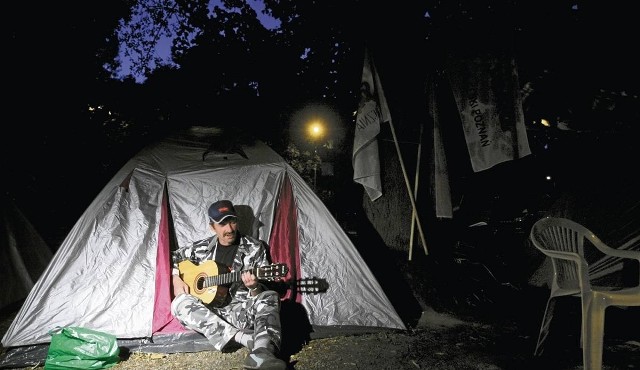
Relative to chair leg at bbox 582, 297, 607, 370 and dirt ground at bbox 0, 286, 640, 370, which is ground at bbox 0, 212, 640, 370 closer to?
dirt ground at bbox 0, 286, 640, 370

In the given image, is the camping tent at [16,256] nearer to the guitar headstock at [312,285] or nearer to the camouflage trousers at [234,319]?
the camouflage trousers at [234,319]

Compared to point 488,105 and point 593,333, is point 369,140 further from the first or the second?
point 593,333

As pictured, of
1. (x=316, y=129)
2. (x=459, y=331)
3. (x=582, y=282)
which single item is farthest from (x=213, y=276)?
(x=316, y=129)

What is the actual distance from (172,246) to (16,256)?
271cm

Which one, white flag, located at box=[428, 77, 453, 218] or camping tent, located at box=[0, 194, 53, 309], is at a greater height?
white flag, located at box=[428, 77, 453, 218]

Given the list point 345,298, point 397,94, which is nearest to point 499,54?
point 397,94

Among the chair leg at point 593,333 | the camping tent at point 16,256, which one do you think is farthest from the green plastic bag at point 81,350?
the chair leg at point 593,333

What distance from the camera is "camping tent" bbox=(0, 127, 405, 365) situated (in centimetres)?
376

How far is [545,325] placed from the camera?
A: 3342mm

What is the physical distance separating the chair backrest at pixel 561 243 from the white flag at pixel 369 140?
6.44ft

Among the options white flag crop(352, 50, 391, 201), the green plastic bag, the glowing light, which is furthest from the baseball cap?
the glowing light

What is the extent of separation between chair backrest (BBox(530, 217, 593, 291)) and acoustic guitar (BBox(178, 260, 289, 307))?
93.3 inches

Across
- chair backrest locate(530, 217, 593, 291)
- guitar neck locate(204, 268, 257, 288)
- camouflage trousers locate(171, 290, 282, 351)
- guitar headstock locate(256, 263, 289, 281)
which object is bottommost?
camouflage trousers locate(171, 290, 282, 351)

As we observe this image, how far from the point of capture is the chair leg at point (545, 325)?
10.8 feet
